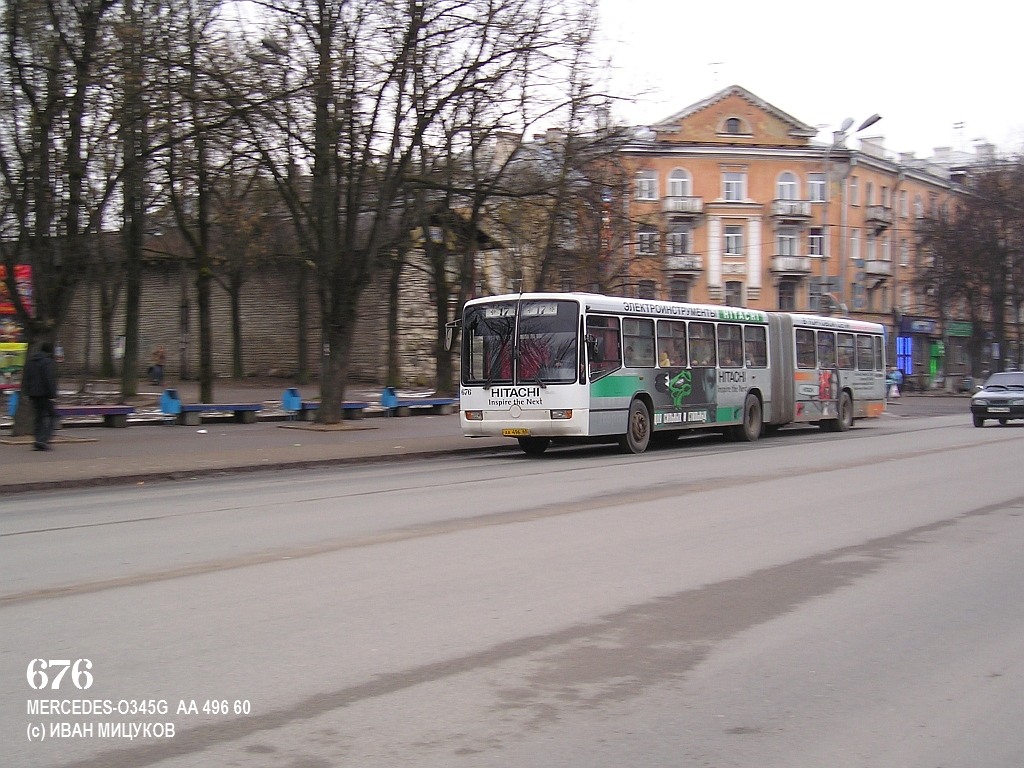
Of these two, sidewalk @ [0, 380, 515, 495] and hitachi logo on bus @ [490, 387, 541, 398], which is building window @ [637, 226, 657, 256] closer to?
sidewalk @ [0, 380, 515, 495]

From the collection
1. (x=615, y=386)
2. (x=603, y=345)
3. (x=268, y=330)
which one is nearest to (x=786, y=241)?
(x=268, y=330)

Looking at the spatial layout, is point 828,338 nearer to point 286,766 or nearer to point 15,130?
point 15,130

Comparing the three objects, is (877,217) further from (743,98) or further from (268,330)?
(268,330)

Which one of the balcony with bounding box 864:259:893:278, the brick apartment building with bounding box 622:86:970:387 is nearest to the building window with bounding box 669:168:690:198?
the brick apartment building with bounding box 622:86:970:387

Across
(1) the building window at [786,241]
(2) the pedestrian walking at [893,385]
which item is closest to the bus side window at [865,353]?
(2) the pedestrian walking at [893,385]

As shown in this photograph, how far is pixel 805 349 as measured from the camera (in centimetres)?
2819

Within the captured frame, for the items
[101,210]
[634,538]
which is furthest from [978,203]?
[634,538]

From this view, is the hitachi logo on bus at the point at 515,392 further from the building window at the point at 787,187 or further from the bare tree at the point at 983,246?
the building window at the point at 787,187

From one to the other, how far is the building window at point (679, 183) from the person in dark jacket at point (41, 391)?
50.7 m

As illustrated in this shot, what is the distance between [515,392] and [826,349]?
40.4 ft

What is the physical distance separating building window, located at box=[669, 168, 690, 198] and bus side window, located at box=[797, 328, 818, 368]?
3849cm

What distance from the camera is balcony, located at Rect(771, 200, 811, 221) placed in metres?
65.8

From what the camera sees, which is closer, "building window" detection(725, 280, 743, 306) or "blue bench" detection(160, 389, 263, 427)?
"blue bench" detection(160, 389, 263, 427)

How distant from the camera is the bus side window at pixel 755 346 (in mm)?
25812
